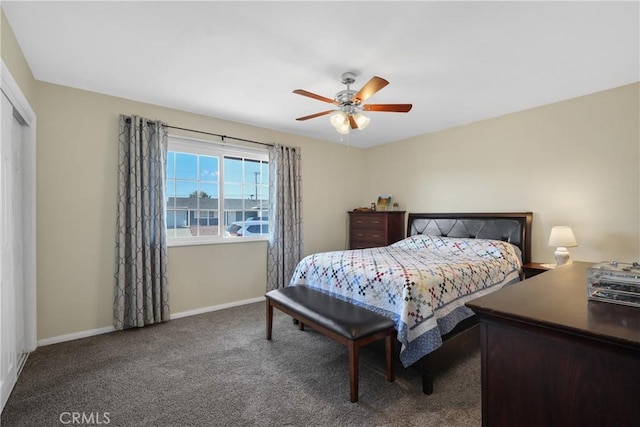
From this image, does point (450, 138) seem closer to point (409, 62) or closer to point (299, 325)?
point (409, 62)

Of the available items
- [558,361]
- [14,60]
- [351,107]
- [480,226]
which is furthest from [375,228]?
[14,60]

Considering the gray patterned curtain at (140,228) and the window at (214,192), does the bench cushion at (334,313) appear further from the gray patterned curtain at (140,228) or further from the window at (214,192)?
the window at (214,192)

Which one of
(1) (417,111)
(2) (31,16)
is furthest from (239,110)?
(1) (417,111)

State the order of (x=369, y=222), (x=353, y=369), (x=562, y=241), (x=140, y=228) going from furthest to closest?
(x=369, y=222) → (x=140, y=228) → (x=562, y=241) → (x=353, y=369)

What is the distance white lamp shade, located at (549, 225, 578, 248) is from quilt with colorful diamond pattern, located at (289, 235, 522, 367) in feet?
1.32

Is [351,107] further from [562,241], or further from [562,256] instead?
[562,256]

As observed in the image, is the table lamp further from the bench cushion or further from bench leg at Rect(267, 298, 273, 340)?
bench leg at Rect(267, 298, 273, 340)

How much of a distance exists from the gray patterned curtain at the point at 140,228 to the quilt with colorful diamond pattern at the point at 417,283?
61.7 inches

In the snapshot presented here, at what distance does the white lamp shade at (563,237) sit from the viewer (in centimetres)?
295

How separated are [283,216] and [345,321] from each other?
247cm

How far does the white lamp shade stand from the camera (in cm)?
295

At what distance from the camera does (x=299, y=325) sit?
3.17 metres

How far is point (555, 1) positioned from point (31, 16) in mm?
3330

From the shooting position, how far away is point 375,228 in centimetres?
471
